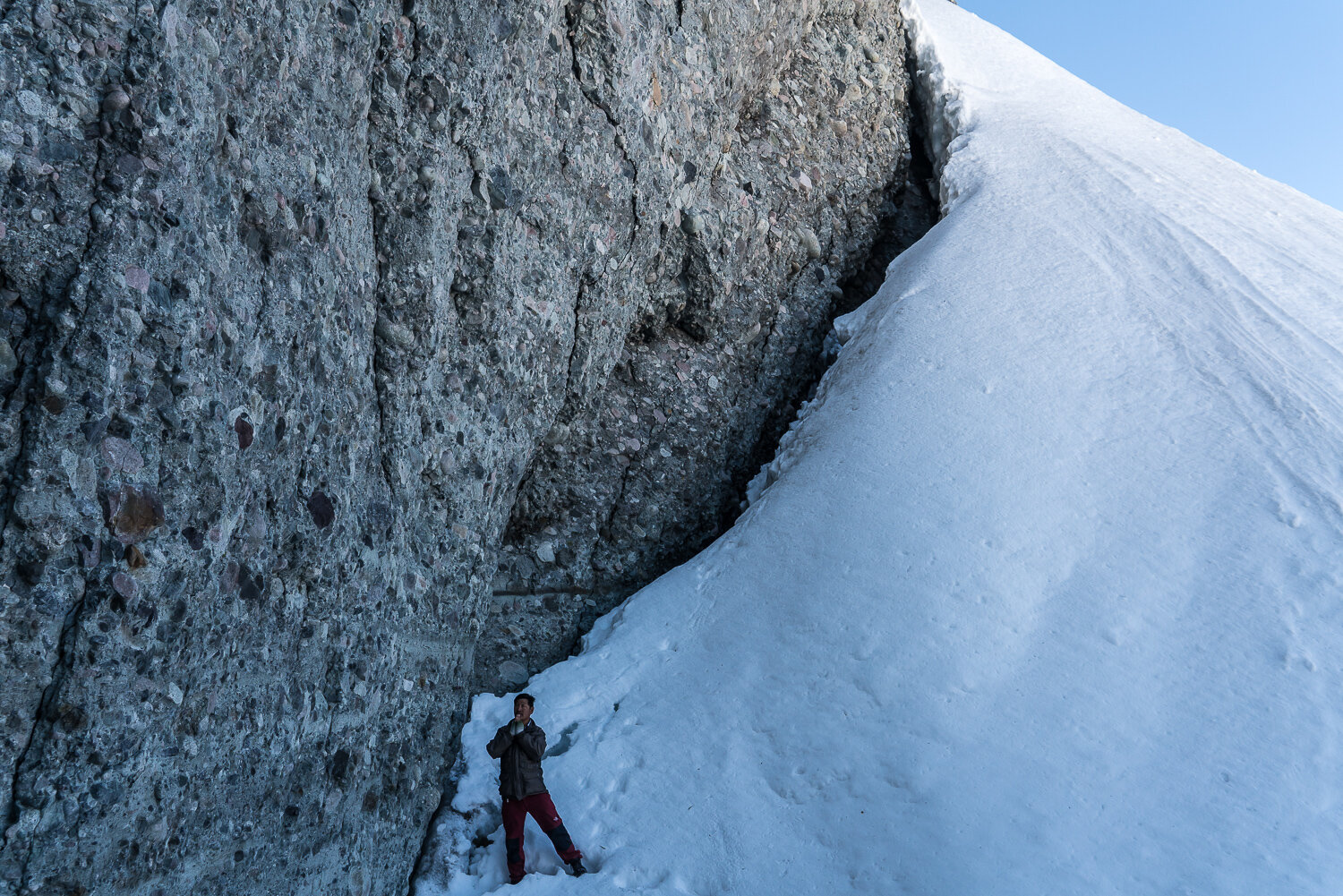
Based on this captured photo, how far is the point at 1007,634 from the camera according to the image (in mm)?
3342

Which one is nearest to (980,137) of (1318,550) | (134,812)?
(1318,550)

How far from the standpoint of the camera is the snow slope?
2.83m

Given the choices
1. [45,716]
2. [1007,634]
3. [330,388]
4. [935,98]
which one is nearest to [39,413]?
[45,716]

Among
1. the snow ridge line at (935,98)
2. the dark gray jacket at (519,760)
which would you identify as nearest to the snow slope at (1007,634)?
the dark gray jacket at (519,760)

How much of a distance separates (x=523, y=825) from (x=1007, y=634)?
6.74 ft

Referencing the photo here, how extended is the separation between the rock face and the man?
36 centimetres

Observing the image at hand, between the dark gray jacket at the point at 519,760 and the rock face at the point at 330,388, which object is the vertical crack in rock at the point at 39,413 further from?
the dark gray jacket at the point at 519,760

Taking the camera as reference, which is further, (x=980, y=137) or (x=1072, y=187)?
(x=980, y=137)

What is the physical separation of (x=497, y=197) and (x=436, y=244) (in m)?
0.45

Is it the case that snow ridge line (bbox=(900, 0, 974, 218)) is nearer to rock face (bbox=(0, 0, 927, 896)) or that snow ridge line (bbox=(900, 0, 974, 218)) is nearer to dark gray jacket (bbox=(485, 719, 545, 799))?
rock face (bbox=(0, 0, 927, 896))

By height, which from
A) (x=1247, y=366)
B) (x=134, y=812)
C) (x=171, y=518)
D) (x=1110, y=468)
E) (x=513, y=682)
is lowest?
(x=513, y=682)

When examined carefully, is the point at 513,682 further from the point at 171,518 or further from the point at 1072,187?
the point at 1072,187

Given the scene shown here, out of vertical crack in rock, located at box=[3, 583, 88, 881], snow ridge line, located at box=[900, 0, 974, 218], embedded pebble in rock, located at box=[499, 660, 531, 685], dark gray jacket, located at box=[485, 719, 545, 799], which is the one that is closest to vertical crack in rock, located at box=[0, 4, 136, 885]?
vertical crack in rock, located at box=[3, 583, 88, 881]

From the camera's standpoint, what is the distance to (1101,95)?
8.21 m
